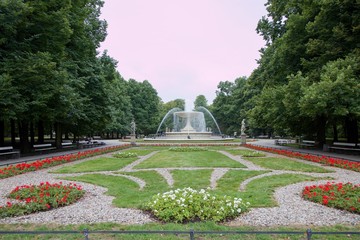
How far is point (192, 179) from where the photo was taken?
1117 cm

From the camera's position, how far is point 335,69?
1636cm

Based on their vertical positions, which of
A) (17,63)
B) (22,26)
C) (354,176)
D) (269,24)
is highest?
(269,24)

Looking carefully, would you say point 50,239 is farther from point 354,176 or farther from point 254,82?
point 254,82

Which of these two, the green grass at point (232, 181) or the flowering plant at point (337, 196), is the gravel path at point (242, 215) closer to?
the flowering plant at point (337, 196)

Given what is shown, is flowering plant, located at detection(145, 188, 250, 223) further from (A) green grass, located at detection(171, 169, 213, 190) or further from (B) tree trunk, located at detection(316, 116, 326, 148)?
(B) tree trunk, located at detection(316, 116, 326, 148)

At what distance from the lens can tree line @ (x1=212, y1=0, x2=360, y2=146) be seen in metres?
16.5

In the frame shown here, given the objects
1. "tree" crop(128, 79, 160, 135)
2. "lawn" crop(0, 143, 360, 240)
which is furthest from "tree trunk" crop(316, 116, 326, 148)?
"tree" crop(128, 79, 160, 135)

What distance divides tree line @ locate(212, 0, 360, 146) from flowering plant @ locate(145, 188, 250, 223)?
1206 centimetres

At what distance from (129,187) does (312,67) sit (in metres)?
18.1

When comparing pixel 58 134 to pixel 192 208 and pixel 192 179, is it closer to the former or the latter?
pixel 192 179

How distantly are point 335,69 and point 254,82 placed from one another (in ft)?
48.2

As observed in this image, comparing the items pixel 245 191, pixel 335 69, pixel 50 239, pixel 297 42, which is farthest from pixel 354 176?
pixel 297 42

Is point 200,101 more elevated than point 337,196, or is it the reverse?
point 200,101

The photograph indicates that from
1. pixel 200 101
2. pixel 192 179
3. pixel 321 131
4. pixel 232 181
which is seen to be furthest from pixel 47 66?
pixel 200 101
